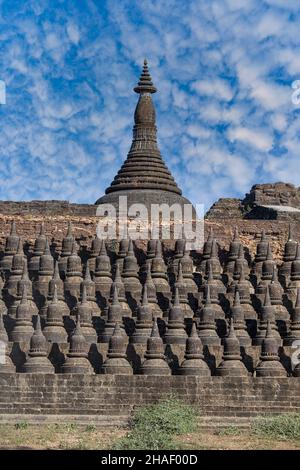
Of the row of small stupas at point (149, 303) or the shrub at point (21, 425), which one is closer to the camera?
the shrub at point (21, 425)

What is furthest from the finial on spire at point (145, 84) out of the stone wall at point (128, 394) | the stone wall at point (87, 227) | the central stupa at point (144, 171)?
the stone wall at point (128, 394)

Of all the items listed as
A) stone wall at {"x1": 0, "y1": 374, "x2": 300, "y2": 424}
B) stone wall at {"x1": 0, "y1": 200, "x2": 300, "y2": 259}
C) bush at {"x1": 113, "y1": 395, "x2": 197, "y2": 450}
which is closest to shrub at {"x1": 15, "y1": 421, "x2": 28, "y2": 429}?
stone wall at {"x1": 0, "y1": 374, "x2": 300, "y2": 424}

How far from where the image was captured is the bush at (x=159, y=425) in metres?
31.5

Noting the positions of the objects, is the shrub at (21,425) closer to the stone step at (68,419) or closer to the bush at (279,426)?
the stone step at (68,419)

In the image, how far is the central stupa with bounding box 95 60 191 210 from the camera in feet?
149

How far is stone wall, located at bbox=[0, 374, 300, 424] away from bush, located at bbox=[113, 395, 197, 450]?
393mm

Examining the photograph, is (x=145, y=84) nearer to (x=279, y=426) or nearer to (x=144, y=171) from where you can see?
(x=144, y=171)

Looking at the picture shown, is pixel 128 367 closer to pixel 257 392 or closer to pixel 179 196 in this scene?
pixel 257 392

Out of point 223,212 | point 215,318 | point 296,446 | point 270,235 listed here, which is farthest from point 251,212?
point 296,446

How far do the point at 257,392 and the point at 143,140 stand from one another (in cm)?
1454

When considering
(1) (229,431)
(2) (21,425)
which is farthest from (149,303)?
(2) (21,425)

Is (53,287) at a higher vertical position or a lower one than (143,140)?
lower

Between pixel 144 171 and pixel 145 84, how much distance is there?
3.12m

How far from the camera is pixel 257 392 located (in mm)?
34625
